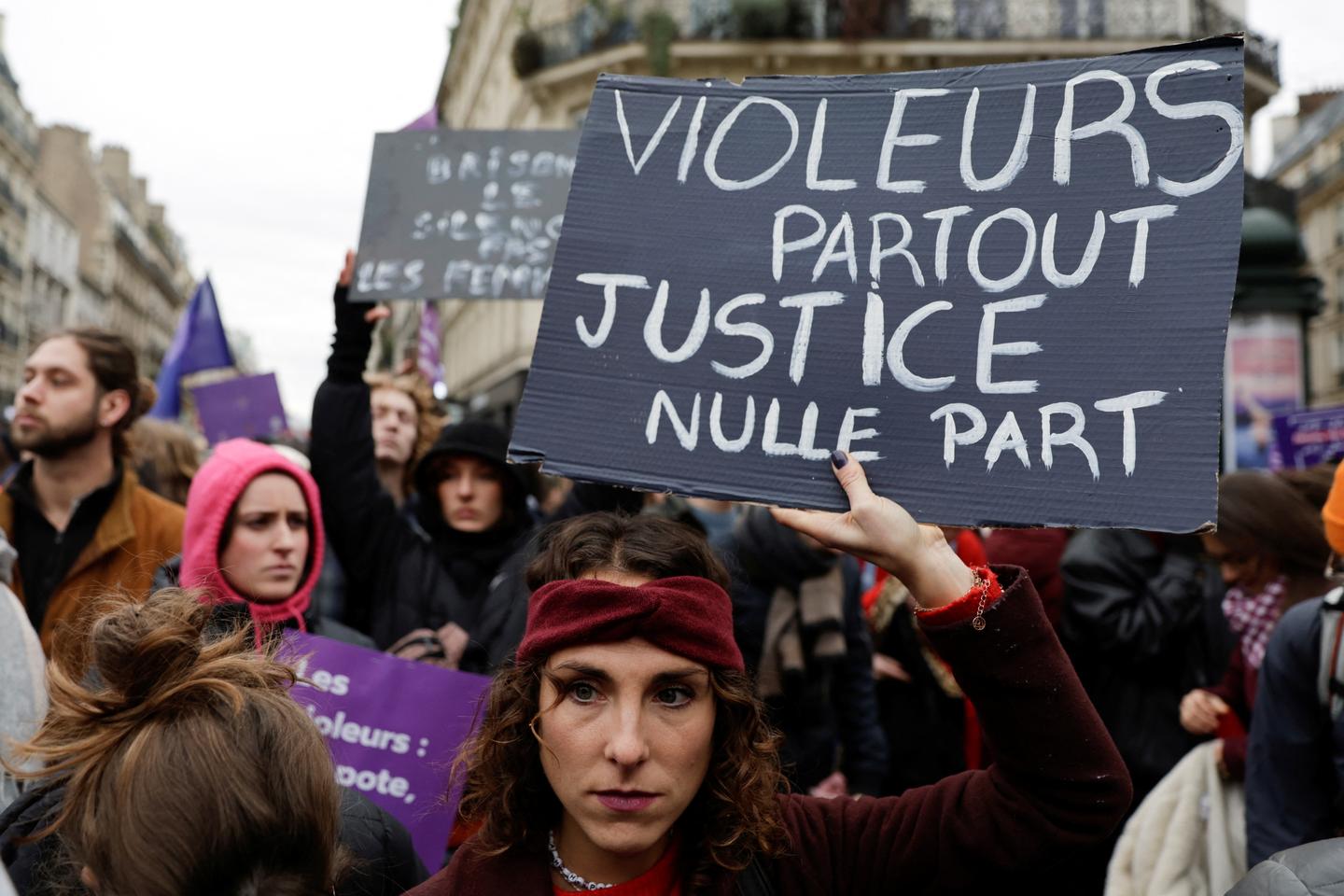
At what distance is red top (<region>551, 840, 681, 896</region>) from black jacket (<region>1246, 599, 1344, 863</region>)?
160cm

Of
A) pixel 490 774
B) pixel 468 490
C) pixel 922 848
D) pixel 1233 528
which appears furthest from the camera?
pixel 468 490

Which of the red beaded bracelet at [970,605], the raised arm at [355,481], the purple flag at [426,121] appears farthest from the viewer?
Answer: the purple flag at [426,121]

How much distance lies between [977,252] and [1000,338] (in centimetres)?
15

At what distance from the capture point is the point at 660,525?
1.85 meters

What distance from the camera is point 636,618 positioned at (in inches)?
64.5

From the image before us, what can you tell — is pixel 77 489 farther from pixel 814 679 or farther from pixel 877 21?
pixel 877 21

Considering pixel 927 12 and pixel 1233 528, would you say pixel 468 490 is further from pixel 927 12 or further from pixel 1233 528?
pixel 927 12

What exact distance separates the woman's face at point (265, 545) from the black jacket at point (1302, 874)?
234 cm

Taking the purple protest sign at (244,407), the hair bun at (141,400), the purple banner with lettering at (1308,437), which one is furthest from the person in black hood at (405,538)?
the purple banner with lettering at (1308,437)

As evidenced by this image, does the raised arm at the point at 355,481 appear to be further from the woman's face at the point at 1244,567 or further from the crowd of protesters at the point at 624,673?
the woman's face at the point at 1244,567

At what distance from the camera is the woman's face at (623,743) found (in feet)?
5.26

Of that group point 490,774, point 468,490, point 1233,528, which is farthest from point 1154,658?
point 490,774

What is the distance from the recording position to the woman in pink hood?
299 centimetres

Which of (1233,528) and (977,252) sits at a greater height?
(977,252)
